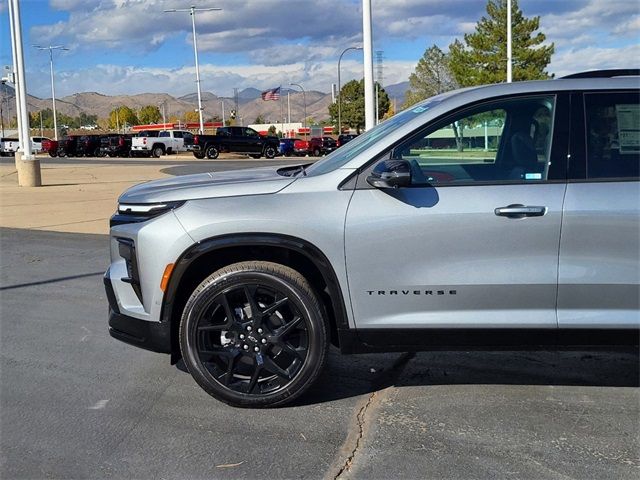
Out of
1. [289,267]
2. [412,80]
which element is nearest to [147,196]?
[289,267]

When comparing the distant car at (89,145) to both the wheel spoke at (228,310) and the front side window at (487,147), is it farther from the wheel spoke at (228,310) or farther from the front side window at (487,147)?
the front side window at (487,147)

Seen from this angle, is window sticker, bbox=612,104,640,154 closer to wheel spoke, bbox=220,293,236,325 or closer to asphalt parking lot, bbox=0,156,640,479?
asphalt parking lot, bbox=0,156,640,479

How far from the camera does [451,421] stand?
13.0 feet

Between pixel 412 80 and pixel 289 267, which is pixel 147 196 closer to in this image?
pixel 289 267

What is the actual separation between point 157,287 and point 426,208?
63.8 inches

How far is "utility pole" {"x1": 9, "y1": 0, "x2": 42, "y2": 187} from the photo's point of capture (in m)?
20.3

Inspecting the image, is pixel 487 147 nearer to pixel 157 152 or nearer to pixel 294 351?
pixel 294 351

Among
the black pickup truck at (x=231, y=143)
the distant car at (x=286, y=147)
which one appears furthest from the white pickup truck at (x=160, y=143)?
the distant car at (x=286, y=147)

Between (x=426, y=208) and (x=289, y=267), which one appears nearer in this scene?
(x=426, y=208)

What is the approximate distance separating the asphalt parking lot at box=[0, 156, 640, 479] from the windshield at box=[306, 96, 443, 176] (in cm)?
144

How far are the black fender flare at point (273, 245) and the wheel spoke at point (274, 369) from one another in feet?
1.39

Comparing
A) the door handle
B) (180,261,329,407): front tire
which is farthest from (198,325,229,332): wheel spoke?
the door handle

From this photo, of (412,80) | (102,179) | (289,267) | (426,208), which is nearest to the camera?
(426,208)

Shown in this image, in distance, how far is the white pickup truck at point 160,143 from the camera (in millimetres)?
47250
